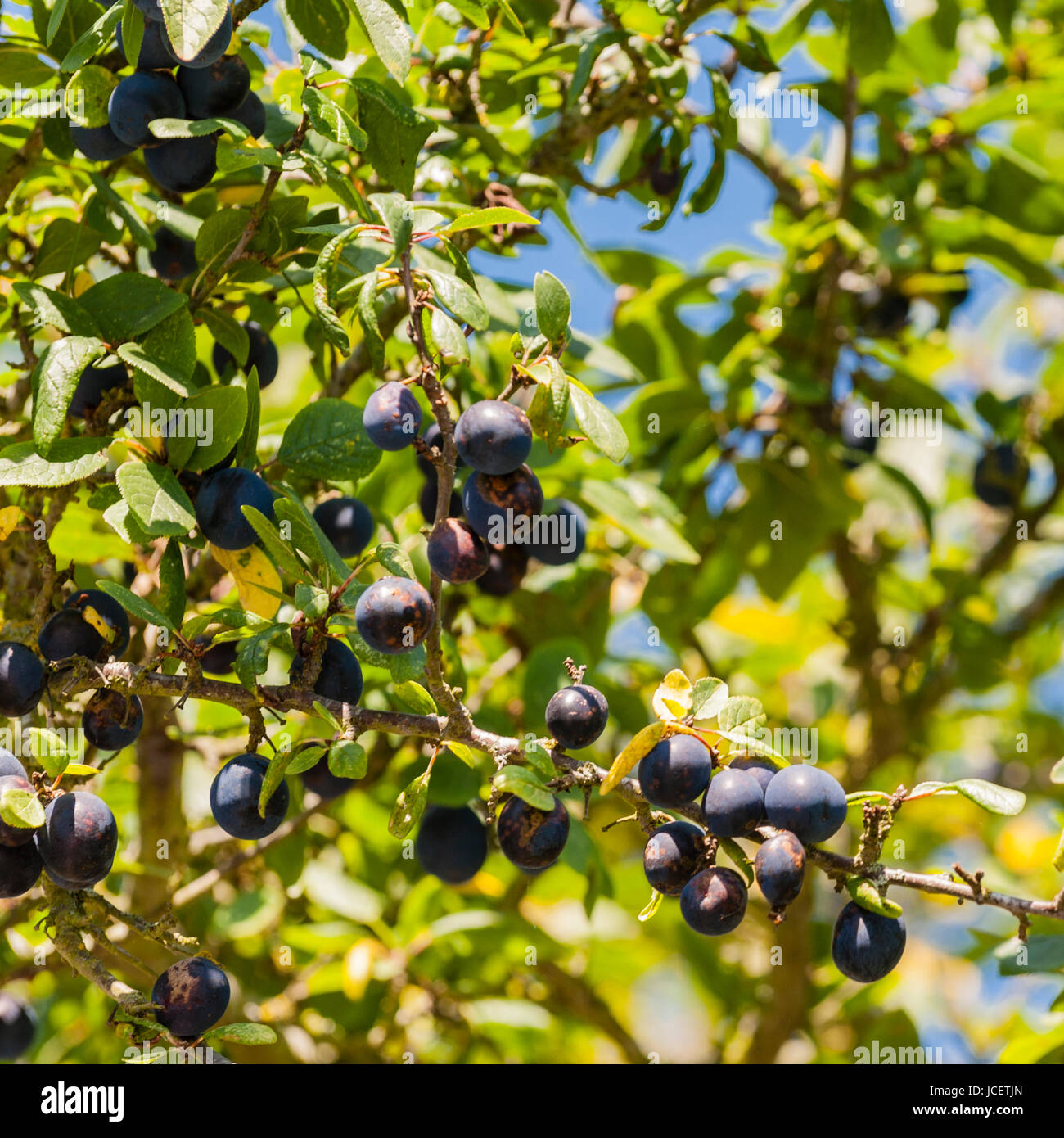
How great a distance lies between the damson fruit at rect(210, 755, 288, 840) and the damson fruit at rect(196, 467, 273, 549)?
24 centimetres

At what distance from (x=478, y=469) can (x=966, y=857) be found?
373 centimetres

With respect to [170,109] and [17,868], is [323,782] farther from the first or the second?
[170,109]

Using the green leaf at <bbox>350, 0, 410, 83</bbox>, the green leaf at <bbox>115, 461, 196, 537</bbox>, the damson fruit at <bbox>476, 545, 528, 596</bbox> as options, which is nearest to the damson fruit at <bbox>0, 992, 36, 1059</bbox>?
the damson fruit at <bbox>476, 545, 528, 596</bbox>

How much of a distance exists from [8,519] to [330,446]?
0.37 meters

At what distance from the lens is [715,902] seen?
3.99ft

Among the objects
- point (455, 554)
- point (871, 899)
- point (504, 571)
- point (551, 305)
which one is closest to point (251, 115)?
point (551, 305)

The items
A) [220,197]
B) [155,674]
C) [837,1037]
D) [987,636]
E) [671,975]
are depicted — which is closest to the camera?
[155,674]

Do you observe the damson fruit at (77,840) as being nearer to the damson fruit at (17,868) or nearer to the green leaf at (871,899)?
the damson fruit at (17,868)

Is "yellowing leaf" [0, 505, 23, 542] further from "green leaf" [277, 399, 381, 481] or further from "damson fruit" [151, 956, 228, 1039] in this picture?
"damson fruit" [151, 956, 228, 1039]

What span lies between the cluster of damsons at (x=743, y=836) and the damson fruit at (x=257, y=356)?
794mm

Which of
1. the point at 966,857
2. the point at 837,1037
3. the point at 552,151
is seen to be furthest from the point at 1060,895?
the point at 966,857

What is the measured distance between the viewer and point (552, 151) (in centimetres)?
203
